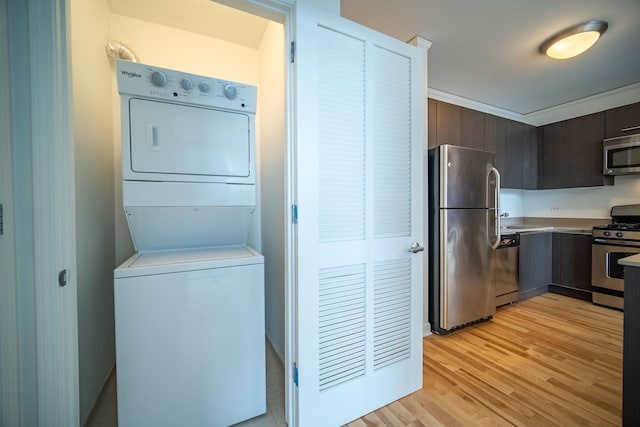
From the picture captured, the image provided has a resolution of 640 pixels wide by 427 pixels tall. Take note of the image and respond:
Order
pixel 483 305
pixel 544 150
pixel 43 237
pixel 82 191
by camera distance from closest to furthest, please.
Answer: pixel 43 237, pixel 82 191, pixel 483 305, pixel 544 150

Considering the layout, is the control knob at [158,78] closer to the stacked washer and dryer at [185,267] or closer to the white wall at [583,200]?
the stacked washer and dryer at [185,267]

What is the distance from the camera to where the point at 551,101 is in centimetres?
339

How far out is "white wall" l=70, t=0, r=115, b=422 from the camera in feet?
4.35

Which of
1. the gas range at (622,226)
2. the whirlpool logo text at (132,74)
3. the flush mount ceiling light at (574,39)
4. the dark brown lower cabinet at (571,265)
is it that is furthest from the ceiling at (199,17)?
the dark brown lower cabinet at (571,265)

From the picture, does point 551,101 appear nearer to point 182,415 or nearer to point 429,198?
point 429,198

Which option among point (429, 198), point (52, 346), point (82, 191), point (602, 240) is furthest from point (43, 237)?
point (602, 240)

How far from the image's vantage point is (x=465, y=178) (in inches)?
92.5

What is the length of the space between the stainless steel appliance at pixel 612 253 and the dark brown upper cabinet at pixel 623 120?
2.96 ft

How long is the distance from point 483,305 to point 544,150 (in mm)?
2727

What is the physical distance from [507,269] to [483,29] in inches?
98.4

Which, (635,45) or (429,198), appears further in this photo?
(429,198)

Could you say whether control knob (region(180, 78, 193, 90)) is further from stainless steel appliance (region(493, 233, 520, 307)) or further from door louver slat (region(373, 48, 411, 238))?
stainless steel appliance (region(493, 233, 520, 307))

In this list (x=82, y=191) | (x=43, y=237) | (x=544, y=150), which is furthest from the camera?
(x=544, y=150)

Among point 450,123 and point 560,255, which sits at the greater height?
point 450,123
